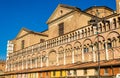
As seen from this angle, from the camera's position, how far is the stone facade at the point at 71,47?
26.2 m

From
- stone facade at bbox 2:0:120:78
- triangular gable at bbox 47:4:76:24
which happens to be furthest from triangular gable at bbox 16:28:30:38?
triangular gable at bbox 47:4:76:24

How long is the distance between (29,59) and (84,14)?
52.7 ft

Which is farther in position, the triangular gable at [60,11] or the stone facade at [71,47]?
the triangular gable at [60,11]

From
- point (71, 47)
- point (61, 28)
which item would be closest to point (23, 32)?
point (61, 28)

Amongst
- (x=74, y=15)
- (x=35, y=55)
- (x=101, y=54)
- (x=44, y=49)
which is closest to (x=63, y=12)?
(x=74, y=15)

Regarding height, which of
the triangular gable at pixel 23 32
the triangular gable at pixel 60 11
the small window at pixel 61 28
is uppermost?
the triangular gable at pixel 60 11

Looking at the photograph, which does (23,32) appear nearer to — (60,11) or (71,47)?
(60,11)

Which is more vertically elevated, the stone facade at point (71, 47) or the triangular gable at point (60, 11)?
the triangular gable at point (60, 11)

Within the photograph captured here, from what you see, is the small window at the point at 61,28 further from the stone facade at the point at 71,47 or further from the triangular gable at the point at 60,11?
the triangular gable at the point at 60,11

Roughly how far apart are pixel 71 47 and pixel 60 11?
9.07m

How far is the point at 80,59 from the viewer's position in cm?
3086

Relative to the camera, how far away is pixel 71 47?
32.7 meters

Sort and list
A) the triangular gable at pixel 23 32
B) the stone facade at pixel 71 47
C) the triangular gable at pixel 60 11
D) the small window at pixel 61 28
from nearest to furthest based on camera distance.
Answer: the stone facade at pixel 71 47, the triangular gable at pixel 60 11, the small window at pixel 61 28, the triangular gable at pixel 23 32

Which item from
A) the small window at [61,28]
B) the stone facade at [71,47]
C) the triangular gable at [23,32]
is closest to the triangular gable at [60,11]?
the stone facade at [71,47]
